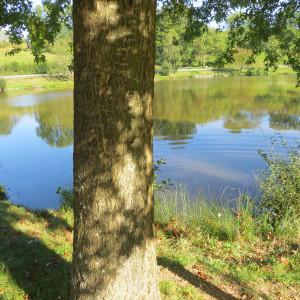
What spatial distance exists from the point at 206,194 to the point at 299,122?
1289cm

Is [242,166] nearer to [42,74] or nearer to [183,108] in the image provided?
[183,108]

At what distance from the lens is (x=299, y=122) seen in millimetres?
22750

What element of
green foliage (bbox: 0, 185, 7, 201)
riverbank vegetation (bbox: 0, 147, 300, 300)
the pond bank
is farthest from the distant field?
riverbank vegetation (bbox: 0, 147, 300, 300)

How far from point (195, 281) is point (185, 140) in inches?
624

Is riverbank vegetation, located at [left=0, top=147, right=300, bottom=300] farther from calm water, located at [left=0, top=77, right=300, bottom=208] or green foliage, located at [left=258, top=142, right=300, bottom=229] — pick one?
calm water, located at [left=0, top=77, right=300, bottom=208]

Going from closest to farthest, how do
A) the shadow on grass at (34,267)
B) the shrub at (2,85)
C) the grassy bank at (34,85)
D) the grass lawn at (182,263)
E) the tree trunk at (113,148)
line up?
the tree trunk at (113,148)
the shadow on grass at (34,267)
the grass lawn at (182,263)
the shrub at (2,85)
the grassy bank at (34,85)

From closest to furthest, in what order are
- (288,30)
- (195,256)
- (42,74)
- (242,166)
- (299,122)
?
(195,256), (288,30), (242,166), (299,122), (42,74)

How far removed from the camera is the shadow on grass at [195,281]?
15.0 feet

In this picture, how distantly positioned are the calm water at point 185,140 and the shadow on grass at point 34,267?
6.39 m

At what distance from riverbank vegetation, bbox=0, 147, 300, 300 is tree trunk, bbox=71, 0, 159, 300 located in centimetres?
118

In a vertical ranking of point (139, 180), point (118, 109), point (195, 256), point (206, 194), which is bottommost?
point (206, 194)

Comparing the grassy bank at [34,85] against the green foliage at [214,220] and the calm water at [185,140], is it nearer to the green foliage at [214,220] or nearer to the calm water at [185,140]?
the calm water at [185,140]

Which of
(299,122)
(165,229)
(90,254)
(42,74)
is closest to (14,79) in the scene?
(42,74)

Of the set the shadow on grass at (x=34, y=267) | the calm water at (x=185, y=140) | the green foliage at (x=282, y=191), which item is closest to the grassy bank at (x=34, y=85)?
the calm water at (x=185, y=140)
